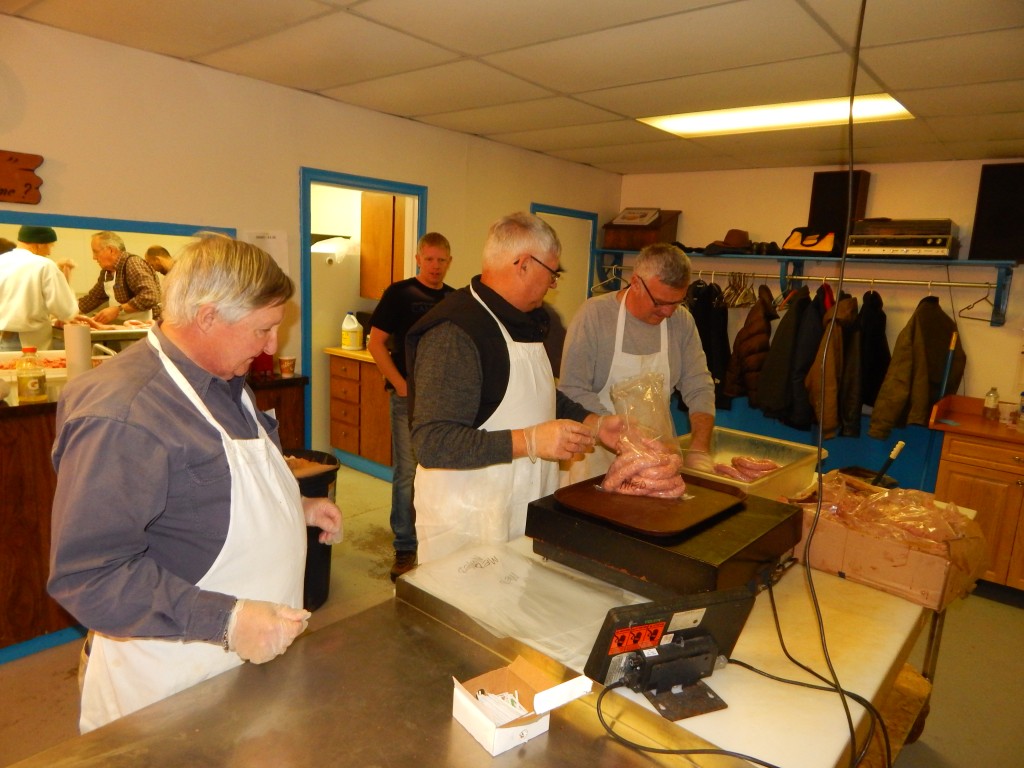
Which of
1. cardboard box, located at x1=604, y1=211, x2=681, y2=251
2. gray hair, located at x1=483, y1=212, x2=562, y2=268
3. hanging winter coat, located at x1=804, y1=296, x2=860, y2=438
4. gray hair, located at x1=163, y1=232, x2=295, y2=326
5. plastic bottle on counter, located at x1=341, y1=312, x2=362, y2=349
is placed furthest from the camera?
cardboard box, located at x1=604, y1=211, x2=681, y2=251

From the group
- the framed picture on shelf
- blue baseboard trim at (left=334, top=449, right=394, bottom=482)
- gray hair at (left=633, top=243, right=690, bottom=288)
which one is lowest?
blue baseboard trim at (left=334, top=449, right=394, bottom=482)

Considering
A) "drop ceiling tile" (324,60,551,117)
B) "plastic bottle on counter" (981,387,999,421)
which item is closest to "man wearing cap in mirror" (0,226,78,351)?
"drop ceiling tile" (324,60,551,117)

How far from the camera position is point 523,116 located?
376 cm

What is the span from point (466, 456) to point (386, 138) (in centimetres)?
300

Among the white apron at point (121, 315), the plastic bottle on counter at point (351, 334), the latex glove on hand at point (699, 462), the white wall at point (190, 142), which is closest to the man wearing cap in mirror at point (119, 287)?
the white apron at point (121, 315)

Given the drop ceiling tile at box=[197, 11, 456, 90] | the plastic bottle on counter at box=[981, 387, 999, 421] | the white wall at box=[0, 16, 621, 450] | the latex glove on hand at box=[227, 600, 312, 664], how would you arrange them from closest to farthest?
the latex glove on hand at box=[227, 600, 312, 664] → the drop ceiling tile at box=[197, 11, 456, 90] → the white wall at box=[0, 16, 621, 450] → the plastic bottle on counter at box=[981, 387, 999, 421]

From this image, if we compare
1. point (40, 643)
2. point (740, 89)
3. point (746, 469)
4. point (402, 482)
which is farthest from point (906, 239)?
point (40, 643)

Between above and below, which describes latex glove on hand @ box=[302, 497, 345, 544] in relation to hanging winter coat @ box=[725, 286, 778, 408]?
below

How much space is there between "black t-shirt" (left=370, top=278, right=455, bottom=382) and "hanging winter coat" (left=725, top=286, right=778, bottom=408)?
2486 mm

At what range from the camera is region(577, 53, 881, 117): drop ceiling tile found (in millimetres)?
2668

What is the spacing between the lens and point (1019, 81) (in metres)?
2.62

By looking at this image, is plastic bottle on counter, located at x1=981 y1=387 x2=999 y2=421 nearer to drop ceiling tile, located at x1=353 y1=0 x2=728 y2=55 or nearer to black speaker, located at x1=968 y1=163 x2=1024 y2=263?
black speaker, located at x1=968 y1=163 x2=1024 y2=263

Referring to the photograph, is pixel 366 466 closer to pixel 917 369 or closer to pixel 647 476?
pixel 647 476

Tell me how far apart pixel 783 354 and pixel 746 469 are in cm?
283
